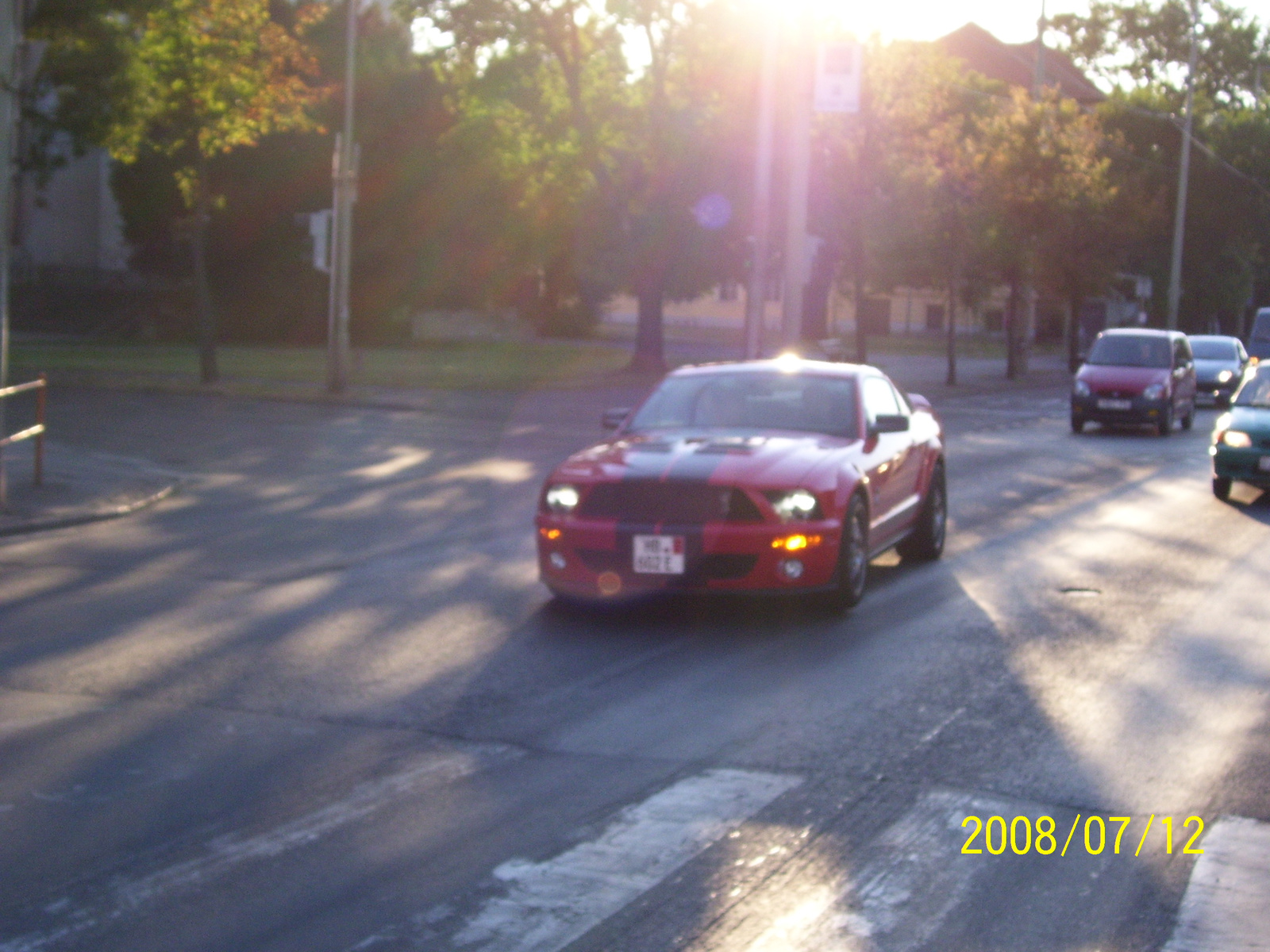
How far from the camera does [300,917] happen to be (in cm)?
473

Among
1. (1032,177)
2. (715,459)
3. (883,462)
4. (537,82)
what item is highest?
(537,82)

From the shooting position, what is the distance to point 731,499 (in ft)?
29.9

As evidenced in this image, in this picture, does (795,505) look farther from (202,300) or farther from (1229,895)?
(202,300)

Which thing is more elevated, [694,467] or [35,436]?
[694,467]

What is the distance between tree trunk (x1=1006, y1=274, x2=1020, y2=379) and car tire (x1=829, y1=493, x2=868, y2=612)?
115 feet

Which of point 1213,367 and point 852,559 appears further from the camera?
point 1213,367

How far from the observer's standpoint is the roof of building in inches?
3479

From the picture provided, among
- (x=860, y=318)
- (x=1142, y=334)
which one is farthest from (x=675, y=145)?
(x=1142, y=334)

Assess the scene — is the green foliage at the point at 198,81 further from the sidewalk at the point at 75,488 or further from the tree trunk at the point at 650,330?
the tree trunk at the point at 650,330

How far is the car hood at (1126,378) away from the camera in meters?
25.9

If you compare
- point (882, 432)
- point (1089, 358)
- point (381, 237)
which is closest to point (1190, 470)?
point (1089, 358)

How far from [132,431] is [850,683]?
1616cm

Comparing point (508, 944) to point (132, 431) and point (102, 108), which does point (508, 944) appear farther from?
point (102, 108)
